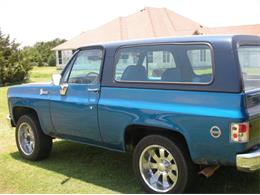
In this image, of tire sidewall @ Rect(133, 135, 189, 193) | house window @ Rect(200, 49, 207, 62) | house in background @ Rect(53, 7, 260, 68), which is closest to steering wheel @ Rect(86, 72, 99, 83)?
tire sidewall @ Rect(133, 135, 189, 193)

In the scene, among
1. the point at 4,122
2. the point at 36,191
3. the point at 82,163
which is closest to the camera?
the point at 36,191

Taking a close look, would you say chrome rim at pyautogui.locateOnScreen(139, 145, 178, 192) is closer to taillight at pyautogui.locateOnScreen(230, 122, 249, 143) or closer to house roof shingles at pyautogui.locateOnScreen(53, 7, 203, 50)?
taillight at pyautogui.locateOnScreen(230, 122, 249, 143)

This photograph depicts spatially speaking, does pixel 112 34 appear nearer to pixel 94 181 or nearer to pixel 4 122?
pixel 4 122

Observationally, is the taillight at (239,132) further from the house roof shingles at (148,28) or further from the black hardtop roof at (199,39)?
the house roof shingles at (148,28)

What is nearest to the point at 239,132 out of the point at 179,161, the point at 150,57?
the point at 179,161

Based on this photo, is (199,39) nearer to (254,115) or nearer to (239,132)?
(254,115)

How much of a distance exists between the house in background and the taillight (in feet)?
125

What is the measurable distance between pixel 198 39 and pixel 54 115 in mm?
2626

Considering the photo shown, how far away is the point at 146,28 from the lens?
43.7 metres

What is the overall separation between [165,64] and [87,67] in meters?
1.39

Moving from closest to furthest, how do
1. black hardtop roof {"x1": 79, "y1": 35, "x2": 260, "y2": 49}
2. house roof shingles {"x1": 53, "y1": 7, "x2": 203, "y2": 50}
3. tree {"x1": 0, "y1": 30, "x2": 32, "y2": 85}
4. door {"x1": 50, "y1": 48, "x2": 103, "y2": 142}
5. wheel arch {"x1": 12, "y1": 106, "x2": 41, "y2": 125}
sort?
black hardtop roof {"x1": 79, "y1": 35, "x2": 260, "y2": 49}, door {"x1": 50, "y1": 48, "x2": 103, "y2": 142}, wheel arch {"x1": 12, "y1": 106, "x2": 41, "y2": 125}, tree {"x1": 0, "y1": 30, "x2": 32, "y2": 85}, house roof shingles {"x1": 53, "y1": 7, "x2": 203, "y2": 50}

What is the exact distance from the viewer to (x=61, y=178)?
6012 mm

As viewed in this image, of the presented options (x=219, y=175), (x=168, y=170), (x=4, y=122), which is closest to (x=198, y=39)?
(x=168, y=170)

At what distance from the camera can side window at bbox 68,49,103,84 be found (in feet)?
19.1
